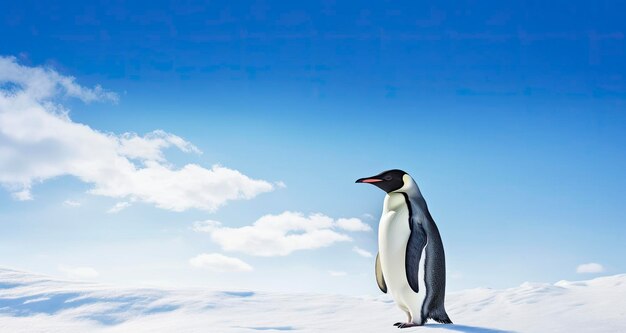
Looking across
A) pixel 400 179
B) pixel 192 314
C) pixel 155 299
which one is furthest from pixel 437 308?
pixel 155 299

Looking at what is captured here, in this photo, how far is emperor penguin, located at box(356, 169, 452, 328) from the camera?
529 cm

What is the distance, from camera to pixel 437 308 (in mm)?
5438

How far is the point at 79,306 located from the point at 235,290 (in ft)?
9.12

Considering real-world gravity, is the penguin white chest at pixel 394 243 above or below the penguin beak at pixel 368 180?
below

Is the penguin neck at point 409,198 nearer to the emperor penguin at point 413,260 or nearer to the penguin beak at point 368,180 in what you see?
the emperor penguin at point 413,260

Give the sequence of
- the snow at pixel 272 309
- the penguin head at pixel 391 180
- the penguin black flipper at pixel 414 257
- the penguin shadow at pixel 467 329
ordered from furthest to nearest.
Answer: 1. the snow at pixel 272 309
2. the penguin head at pixel 391 180
3. the penguin black flipper at pixel 414 257
4. the penguin shadow at pixel 467 329

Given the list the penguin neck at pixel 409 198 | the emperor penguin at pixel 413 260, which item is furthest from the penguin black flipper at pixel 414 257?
the penguin neck at pixel 409 198

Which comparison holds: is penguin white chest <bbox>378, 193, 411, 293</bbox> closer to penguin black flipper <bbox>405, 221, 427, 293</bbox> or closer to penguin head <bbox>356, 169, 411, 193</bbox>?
penguin black flipper <bbox>405, 221, 427, 293</bbox>

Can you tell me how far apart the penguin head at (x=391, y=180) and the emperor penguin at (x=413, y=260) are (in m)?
0.15

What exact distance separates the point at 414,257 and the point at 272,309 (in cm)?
435

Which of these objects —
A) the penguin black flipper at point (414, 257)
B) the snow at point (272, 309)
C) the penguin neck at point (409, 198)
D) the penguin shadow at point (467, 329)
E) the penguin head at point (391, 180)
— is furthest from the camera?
the snow at point (272, 309)

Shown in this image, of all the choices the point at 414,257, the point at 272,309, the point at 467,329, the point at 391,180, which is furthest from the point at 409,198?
the point at 272,309

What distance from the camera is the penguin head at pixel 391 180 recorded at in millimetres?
5645

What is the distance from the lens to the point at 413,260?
526 centimetres
